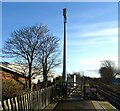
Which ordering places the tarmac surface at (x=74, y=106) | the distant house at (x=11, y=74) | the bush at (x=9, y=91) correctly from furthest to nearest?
the distant house at (x=11, y=74) < the bush at (x=9, y=91) < the tarmac surface at (x=74, y=106)

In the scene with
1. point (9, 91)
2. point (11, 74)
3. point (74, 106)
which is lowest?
point (74, 106)

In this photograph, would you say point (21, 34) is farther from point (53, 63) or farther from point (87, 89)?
point (87, 89)

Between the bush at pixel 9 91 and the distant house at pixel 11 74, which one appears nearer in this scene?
the bush at pixel 9 91

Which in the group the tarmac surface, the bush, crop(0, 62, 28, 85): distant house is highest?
crop(0, 62, 28, 85): distant house

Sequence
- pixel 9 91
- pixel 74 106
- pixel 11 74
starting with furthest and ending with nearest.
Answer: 1. pixel 11 74
2. pixel 9 91
3. pixel 74 106

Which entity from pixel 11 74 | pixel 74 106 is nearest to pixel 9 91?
pixel 74 106

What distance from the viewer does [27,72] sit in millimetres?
44250

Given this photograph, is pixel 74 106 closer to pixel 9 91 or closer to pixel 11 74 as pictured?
pixel 9 91

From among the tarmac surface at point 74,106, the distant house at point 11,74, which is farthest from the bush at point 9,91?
the distant house at point 11,74

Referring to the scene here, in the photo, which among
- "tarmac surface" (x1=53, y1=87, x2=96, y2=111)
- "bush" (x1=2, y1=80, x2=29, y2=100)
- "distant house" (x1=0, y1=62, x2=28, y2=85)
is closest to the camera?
"tarmac surface" (x1=53, y1=87, x2=96, y2=111)

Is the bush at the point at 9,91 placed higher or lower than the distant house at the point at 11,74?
lower

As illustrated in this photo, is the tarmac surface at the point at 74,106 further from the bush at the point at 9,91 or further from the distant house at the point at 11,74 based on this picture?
the distant house at the point at 11,74

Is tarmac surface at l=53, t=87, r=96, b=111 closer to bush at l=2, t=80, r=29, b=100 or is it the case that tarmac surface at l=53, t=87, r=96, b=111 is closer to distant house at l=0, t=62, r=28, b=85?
bush at l=2, t=80, r=29, b=100

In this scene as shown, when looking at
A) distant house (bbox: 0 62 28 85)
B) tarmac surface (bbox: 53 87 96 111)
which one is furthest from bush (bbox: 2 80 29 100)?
distant house (bbox: 0 62 28 85)
